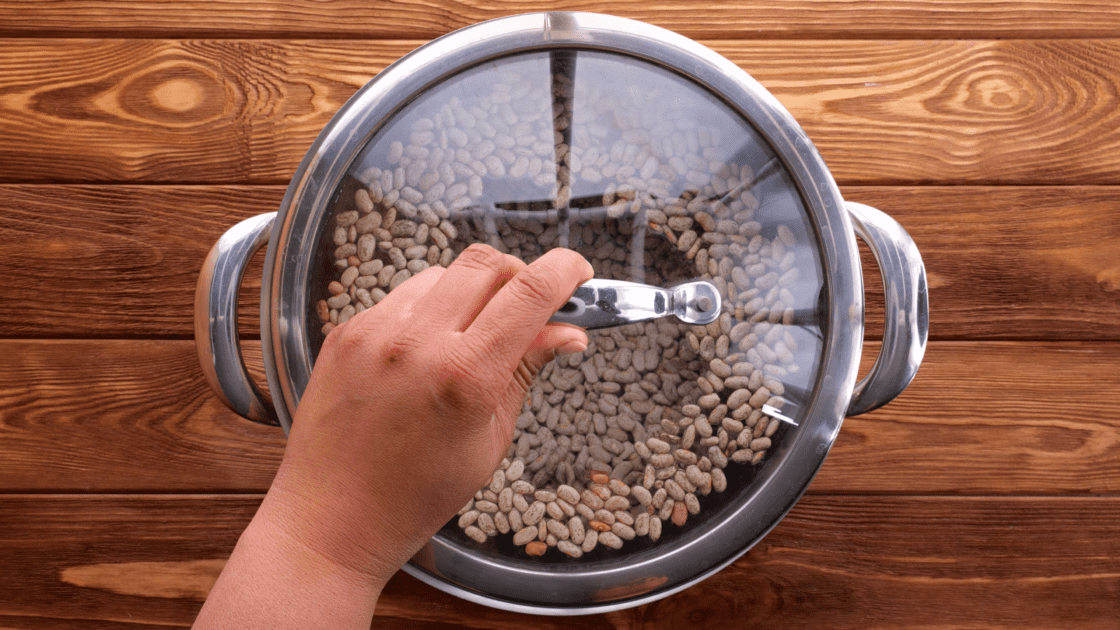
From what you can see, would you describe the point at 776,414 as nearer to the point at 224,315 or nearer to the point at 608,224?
the point at 608,224

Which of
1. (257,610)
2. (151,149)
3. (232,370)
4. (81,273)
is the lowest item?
(257,610)

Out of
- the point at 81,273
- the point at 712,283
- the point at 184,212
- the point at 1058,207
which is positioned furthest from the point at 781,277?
the point at 81,273

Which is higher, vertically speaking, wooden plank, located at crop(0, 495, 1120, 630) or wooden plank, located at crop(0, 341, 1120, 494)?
wooden plank, located at crop(0, 341, 1120, 494)

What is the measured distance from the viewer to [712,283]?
19.7 inches

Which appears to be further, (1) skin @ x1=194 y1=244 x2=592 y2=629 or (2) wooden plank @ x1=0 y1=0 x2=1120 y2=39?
(2) wooden plank @ x1=0 y1=0 x2=1120 y2=39

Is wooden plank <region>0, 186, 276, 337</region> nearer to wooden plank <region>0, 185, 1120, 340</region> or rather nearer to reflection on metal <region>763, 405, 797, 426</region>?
wooden plank <region>0, 185, 1120, 340</region>

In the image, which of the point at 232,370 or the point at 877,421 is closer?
the point at 232,370

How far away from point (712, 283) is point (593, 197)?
0.12 meters

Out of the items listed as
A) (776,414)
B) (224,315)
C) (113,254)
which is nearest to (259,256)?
(113,254)

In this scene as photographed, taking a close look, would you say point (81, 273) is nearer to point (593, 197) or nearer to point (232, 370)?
point (232, 370)

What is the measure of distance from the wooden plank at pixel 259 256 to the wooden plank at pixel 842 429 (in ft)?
0.10

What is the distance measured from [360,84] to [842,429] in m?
0.74

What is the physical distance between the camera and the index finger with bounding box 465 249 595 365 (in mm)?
385

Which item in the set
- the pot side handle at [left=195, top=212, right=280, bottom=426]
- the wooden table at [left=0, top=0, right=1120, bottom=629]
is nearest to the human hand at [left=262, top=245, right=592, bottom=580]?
the pot side handle at [left=195, top=212, right=280, bottom=426]
